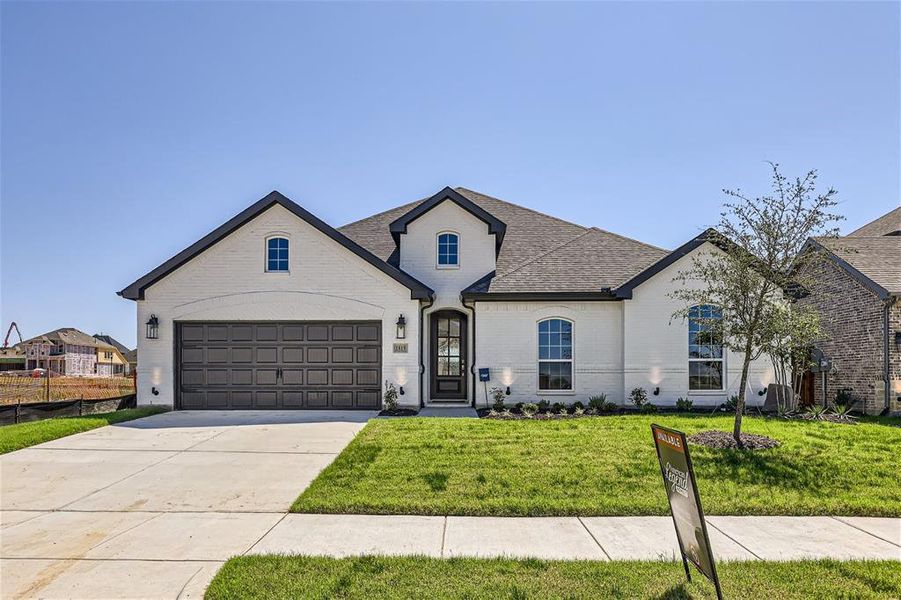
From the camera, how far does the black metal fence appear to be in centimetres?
1222

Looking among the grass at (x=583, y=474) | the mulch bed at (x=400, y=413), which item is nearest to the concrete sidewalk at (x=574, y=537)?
the grass at (x=583, y=474)

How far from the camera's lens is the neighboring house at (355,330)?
14695mm

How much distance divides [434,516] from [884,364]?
13614 millimetres

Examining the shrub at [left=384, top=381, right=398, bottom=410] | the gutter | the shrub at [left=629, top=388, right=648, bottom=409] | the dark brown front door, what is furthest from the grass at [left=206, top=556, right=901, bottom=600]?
the gutter

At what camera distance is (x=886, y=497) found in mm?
7277

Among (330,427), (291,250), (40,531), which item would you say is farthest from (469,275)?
(40,531)

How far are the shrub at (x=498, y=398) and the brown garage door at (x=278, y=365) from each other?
295 centimetres

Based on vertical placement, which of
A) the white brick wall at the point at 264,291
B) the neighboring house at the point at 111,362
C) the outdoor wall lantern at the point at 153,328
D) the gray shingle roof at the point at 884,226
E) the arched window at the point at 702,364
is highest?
the gray shingle roof at the point at 884,226

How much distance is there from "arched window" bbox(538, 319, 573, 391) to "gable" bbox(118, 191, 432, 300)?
3302mm

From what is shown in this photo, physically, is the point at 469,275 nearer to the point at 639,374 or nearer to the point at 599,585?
the point at 639,374

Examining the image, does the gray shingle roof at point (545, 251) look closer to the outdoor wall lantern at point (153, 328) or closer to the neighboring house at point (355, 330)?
the neighboring house at point (355, 330)

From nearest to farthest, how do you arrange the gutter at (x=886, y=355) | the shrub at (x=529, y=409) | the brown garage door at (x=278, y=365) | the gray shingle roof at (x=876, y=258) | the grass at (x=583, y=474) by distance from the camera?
the grass at (x=583, y=474)
the shrub at (x=529, y=409)
the gutter at (x=886, y=355)
the brown garage door at (x=278, y=365)
the gray shingle roof at (x=876, y=258)

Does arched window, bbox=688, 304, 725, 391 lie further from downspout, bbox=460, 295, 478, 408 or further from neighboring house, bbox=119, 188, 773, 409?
downspout, bbox=460, 295, 478, 408

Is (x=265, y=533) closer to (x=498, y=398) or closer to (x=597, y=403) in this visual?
(x=498, y=398)
